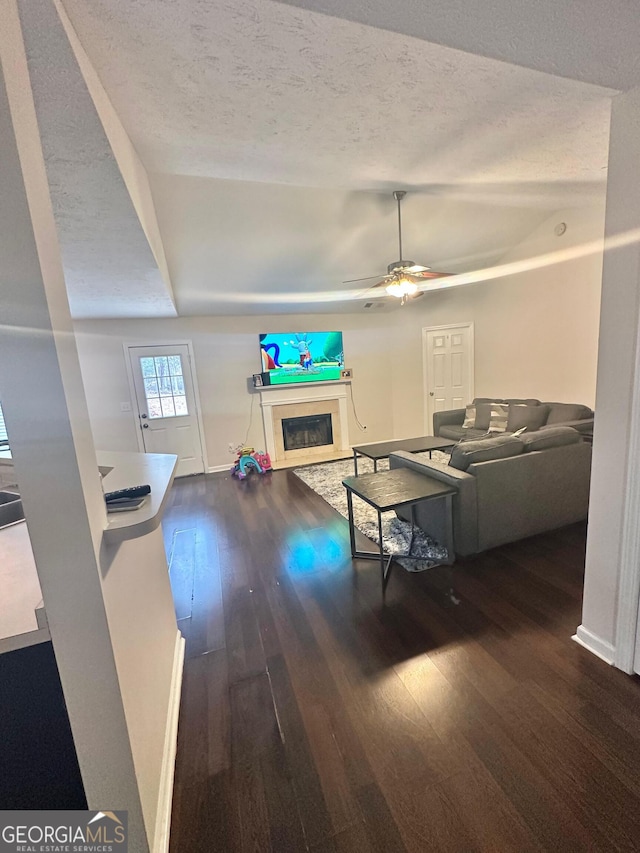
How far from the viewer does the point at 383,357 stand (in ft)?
20.4

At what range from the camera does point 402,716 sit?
143cm

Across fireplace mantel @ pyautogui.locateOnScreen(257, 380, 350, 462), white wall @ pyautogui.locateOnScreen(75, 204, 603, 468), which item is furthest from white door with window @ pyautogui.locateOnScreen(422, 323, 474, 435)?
fireplace mantel @ pyautogui.locateOnScreen(257, 380, 350, 462)

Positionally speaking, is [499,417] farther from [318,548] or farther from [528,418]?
[318,548]

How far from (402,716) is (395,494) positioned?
45.6 inches

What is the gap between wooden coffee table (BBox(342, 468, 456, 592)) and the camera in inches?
87.6

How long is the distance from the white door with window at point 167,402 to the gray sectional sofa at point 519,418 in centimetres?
368

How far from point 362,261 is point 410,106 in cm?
285

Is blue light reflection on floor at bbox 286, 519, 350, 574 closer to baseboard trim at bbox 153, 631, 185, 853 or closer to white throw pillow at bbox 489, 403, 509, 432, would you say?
baseboard trim at bbox 153, 631, 185, 853

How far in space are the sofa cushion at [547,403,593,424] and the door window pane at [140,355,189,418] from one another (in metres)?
4.88

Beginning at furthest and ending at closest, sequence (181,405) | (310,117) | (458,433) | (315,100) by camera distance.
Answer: (181,405), (458,433), (310,117), (315,100)

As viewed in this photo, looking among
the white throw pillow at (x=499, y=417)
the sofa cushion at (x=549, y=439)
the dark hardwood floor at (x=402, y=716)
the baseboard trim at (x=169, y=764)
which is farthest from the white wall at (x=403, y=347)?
the baseboard trim at (x=169, y=764)

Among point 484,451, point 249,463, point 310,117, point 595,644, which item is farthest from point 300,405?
point 595,644

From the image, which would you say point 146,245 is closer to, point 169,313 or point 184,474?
point 169,313

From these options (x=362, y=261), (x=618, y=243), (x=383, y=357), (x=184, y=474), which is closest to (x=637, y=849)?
(x=618, y=243)
